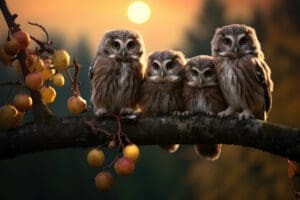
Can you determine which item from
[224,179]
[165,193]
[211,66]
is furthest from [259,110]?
[165,193]

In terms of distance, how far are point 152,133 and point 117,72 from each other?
850 millimetres

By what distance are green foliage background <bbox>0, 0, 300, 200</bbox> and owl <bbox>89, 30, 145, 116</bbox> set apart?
9852 mm

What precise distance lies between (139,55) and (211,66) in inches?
18.9

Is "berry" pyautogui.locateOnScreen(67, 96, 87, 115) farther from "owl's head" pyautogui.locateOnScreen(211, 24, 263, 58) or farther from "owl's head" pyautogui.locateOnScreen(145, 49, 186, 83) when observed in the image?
"owl's head" pyautogui.locateOnScreen(211, 24, 263, 58)

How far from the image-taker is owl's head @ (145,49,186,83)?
462cm

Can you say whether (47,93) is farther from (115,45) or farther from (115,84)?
(115,45)

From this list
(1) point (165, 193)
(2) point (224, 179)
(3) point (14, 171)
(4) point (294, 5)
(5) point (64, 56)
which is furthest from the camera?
(3) point (14, 171)

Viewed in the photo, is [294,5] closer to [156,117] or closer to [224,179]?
[224,179]

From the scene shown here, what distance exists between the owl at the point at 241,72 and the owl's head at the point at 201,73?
0.25ft

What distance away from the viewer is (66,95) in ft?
83.2

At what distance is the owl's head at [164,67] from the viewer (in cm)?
462

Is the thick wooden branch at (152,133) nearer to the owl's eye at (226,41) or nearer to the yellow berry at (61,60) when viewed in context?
the yellow berry at (61,60)

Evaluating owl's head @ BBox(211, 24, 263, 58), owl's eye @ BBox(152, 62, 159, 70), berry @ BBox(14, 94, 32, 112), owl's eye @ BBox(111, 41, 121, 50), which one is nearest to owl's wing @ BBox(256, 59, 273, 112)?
owl's head @ BBox(211, 24, 263, 58)

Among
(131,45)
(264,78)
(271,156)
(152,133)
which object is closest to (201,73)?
(264,78)
